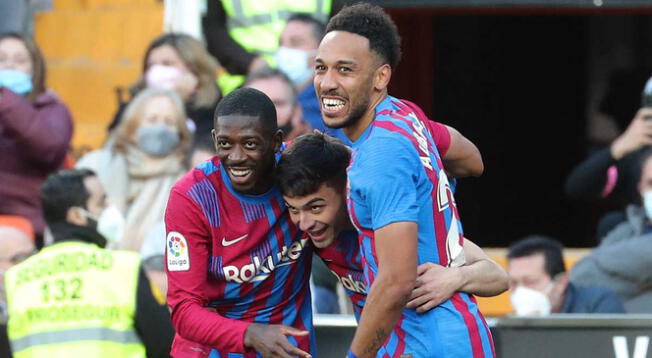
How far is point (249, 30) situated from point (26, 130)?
5.22 ft

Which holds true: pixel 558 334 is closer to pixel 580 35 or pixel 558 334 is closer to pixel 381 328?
pixel 381 328

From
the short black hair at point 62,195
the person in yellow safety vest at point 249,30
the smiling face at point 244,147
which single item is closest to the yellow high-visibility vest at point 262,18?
the person in yellow safety vest at point 249,30

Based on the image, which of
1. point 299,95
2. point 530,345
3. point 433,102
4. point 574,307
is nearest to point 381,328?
point 530,345

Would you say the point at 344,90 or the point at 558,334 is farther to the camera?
the point at 558,334

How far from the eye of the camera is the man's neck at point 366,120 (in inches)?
170

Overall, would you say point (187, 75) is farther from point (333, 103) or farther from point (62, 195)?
point (333, 103)

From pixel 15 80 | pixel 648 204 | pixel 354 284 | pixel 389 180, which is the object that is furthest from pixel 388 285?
pixel 15 80

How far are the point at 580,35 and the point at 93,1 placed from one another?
12.9 feet

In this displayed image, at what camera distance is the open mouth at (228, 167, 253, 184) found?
4.57 metres

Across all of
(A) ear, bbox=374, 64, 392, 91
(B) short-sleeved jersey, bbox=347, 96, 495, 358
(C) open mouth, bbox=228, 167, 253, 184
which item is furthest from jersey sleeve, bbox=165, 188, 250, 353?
(A) ear, bbox=374, 64, 392, 91

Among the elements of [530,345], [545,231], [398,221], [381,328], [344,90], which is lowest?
[545,231]

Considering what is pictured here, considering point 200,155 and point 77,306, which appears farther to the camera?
point 200,155

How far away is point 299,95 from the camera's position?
8070 mm

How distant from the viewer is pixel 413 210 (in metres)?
4.12
